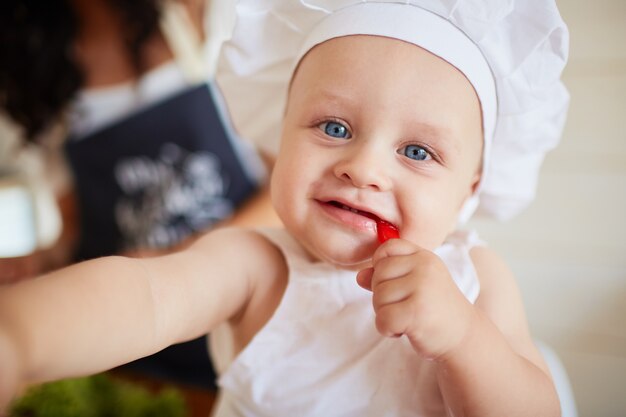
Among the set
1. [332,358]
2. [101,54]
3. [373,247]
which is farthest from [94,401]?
[101,54]

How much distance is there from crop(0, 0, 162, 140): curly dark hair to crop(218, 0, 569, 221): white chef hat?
0.67m

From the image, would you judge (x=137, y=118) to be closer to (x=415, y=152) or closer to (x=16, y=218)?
(x=16, y=218)

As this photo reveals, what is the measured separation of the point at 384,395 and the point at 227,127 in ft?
2.35

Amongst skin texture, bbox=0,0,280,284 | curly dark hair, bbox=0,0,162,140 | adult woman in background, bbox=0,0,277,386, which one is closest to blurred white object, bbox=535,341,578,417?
adult woman in background, bbox=0,0,277,386

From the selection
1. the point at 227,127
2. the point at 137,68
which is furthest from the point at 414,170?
the point at 137,68

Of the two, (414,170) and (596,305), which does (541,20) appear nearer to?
(414,170)

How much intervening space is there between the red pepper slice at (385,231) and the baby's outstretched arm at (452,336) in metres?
0.04

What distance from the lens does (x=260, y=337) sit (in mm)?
564

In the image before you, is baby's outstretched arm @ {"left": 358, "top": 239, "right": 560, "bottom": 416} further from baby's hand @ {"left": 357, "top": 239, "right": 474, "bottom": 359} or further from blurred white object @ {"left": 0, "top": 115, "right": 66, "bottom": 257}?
blurred white object @ {"left": 0, "top": 115, "right": 66, "bottom": 257}

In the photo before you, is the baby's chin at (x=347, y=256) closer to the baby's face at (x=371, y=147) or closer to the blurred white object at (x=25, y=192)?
the baby's face at (x=371, y=147)

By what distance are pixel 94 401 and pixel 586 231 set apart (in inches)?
29.6

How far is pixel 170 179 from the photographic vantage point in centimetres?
107

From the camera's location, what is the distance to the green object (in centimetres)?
72

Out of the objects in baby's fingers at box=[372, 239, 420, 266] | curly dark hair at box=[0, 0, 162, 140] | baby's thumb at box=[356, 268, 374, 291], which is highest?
baby's fingers at box=[372, 239, 420, 266]
